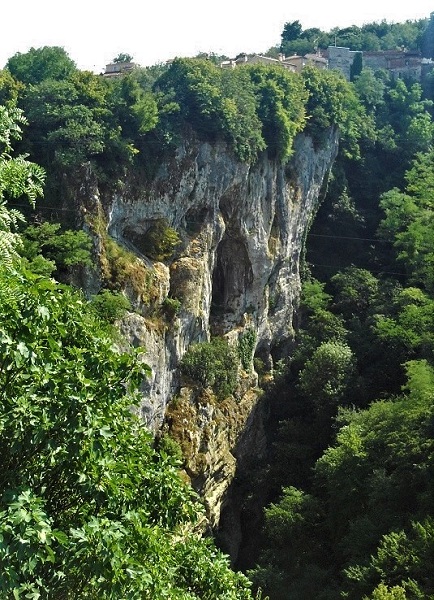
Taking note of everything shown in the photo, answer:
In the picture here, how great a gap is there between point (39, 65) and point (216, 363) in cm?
1211

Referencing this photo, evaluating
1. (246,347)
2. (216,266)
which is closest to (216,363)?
(246,347)

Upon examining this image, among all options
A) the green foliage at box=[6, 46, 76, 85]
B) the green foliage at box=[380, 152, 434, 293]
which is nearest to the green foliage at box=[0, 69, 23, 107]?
the green foliage at box=[6, 46, 76, 85]

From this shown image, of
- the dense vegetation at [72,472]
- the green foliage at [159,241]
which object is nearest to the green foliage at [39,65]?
the green foliage at [159,241]

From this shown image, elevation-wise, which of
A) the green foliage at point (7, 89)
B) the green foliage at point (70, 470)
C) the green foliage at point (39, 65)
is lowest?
the green foliage at point (70, 470)

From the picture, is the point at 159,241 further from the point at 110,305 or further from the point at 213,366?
the point at 110,305

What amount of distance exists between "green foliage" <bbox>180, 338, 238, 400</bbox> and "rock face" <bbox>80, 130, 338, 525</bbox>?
1.39 feet

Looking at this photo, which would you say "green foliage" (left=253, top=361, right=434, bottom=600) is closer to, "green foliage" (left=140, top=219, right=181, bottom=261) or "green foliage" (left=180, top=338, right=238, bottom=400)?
"green foliage" (left=180, top=338, right=238, bottom=400)

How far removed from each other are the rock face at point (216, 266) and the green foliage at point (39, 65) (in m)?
4.70

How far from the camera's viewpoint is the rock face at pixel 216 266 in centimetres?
2347

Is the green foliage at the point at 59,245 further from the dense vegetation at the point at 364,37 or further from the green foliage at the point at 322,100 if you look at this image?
the dense vegetation at the point at 364,37

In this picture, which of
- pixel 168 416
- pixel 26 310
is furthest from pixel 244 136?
pixel 26 310

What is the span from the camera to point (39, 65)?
978 inches

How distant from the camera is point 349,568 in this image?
66.4ft

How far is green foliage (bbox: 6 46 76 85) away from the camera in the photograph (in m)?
24.3
